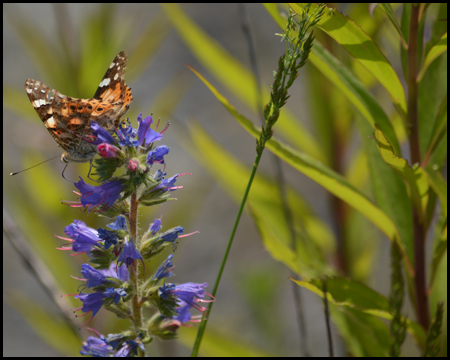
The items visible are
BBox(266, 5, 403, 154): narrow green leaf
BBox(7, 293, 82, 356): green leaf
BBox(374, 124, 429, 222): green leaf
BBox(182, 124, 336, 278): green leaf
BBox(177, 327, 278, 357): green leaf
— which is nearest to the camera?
BBox(374, 124, 429, 222): green leaf

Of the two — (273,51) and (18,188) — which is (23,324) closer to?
(18,188)

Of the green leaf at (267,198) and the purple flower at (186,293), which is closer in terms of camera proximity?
the purple flower at (186,293)

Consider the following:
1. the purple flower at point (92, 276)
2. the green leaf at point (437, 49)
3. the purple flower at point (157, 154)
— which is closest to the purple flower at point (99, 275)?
the purple flower at point (92, 276)

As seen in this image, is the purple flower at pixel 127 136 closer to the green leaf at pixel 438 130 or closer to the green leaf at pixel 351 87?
the green leaf at pixel 351 87

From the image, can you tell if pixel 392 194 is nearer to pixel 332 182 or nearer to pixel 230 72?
pixel 332 182

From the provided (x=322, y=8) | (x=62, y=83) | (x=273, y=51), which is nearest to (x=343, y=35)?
(x=322, y=8)

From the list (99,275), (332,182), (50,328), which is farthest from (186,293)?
(50,328)

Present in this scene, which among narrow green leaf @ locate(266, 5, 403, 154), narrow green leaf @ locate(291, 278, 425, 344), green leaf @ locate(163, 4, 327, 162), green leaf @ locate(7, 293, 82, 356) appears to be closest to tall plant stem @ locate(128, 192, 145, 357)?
narrow green leaf @ locate(291, 278, 425, 344)

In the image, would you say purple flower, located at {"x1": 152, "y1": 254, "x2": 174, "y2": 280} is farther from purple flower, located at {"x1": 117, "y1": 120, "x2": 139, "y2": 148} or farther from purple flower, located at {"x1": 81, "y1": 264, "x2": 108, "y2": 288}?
purple flower, located at {"x1": 117, "y1": 120, "x2": 139, "y2": 148}
